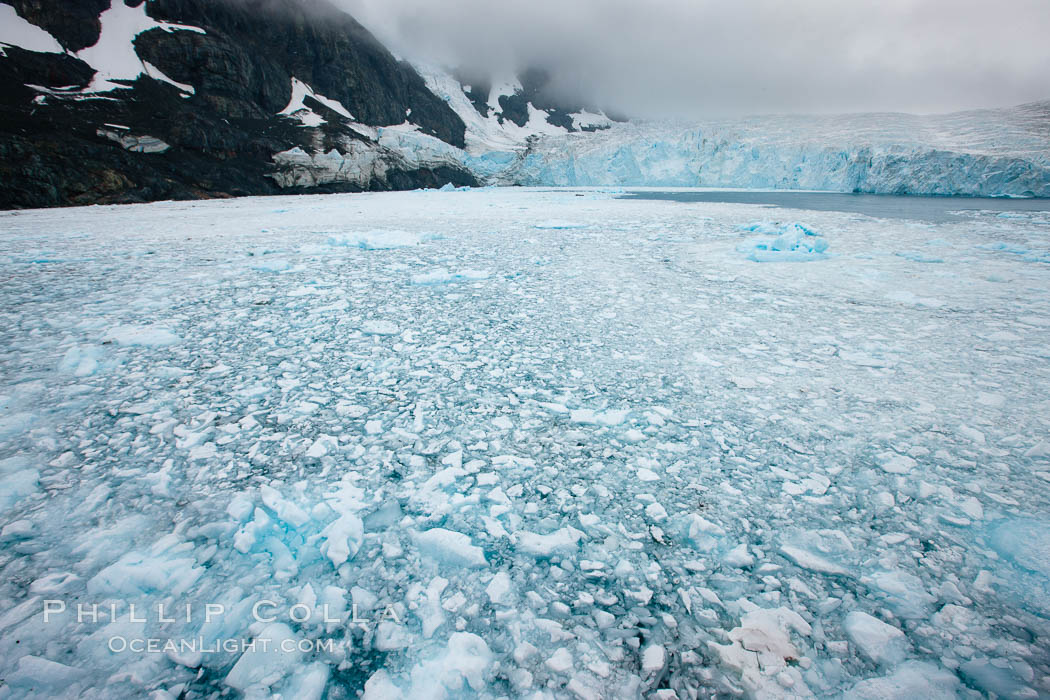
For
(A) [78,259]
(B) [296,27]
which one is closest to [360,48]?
(B) [296,27]

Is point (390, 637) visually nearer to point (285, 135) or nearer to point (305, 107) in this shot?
point (285, 135)

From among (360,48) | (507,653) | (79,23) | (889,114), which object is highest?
(360,48)

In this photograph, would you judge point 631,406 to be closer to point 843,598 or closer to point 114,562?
point 843,598

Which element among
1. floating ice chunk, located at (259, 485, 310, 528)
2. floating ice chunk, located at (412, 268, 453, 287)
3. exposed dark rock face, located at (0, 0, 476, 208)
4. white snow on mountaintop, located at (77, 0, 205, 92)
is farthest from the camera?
white snow on mountaintop, located at (77, 0, 205, 92)

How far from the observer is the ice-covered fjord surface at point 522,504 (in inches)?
36.4

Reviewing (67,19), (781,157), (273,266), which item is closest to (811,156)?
(781,157)

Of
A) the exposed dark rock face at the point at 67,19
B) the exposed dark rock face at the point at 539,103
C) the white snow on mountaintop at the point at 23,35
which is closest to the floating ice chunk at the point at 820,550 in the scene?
the white snow on mountaintop at the point at 23,35

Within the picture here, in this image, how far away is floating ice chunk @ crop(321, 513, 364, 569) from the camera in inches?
45.6

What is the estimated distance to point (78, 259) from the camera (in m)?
4.92

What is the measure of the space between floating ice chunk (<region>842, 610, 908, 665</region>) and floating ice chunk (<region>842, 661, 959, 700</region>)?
27 millimetres

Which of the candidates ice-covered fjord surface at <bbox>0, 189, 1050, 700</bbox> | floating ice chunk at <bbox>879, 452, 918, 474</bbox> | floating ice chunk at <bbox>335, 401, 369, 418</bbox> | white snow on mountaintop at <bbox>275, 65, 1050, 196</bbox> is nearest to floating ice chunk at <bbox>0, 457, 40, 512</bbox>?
ice-covered fjord surface at <bbox>0, 189, 1050, 700</bbox>

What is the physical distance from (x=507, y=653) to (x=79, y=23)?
153ft

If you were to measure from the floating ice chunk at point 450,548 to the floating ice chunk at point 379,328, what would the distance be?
1.71 m

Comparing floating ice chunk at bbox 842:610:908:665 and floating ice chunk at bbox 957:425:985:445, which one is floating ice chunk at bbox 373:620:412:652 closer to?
floating ice chunk at bbox 842:610:908:665
